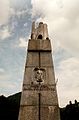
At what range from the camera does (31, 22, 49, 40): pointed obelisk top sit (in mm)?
9367

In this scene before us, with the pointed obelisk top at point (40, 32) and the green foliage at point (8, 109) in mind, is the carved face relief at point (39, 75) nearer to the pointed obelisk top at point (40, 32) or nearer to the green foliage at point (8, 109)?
the pointed obelisk top at point (40, 32)

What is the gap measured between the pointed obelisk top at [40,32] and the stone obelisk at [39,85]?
0.16 feet

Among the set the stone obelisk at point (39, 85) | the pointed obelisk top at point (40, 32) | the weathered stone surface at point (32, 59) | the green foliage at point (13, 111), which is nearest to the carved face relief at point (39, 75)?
the stone obelisk at point (39, 85)

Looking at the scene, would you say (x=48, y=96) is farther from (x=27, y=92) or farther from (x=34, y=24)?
(x=34, y=24)

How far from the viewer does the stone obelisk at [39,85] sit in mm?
7770

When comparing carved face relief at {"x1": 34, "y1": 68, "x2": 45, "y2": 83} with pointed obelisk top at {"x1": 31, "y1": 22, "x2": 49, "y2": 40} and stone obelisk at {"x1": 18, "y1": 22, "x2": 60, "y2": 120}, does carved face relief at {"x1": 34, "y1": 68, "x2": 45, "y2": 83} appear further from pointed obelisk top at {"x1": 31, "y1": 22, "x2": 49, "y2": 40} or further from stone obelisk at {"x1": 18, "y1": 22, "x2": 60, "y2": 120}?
pointed obelisk top at {"x1": 31, "y1": 22, "x2": 49, "y2": 40}

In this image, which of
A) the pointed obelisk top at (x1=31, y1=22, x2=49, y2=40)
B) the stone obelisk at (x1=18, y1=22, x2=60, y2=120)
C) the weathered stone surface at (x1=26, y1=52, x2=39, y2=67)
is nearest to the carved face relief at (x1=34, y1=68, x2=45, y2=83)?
the stone obelisk at (x1=18, y1=22, x2=60, y2=120)

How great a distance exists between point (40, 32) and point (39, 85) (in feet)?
7.63

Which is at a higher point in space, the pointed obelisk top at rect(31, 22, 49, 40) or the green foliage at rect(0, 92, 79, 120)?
the green foliage at rect(0, 92, 79, 120)

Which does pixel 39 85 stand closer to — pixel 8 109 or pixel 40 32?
pixel 40 32

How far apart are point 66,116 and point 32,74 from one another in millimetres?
28007

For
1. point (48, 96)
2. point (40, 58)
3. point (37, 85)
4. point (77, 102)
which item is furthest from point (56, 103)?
point (77, 102)

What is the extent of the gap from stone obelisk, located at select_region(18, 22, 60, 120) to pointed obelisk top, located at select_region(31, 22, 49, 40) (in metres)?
0.05

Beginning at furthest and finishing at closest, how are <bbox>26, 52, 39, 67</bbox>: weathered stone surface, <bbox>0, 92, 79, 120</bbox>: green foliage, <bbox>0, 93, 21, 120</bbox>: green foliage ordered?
<bbox>0, 92, 79, 120</bbox>: green foliage < <bbox>0, 93, 21, 120</bbox>: green foliage < <bbox>26, 52, 39, 67</bbox>: weathered stone surface
